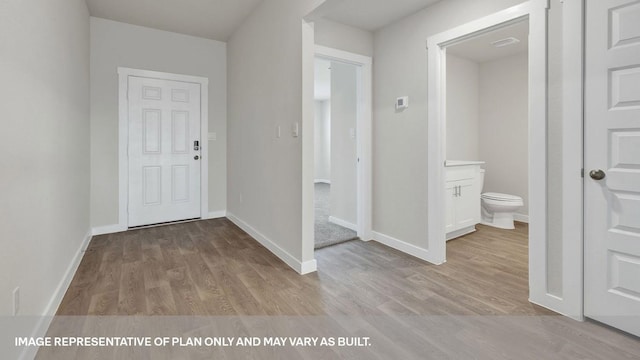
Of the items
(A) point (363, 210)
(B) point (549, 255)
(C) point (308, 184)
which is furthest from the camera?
(A) point (363, 210)

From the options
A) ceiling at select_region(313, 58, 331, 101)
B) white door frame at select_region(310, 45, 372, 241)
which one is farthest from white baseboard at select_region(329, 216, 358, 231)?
ceiling at select_region(313, 58, 331, 101)

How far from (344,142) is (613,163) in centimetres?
270

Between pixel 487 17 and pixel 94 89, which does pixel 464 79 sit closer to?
pixel 487 17

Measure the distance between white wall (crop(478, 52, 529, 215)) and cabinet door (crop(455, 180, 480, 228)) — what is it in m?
1.14

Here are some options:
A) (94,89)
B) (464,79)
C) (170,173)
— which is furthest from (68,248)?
(464,79)

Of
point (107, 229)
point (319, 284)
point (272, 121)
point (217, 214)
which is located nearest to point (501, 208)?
point (319, 284)

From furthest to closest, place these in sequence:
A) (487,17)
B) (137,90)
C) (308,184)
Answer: (137,90) < (308,184) < (487,17)

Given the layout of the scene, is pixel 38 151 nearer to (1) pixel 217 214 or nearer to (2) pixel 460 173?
(1) pixel 217 214

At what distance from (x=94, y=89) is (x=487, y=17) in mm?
4228

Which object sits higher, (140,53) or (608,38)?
(140,53)

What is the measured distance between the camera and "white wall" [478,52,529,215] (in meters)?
4.38

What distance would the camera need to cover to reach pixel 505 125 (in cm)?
457

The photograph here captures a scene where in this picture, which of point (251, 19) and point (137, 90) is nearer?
point (251, 19)

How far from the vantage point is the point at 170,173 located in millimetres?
4188
